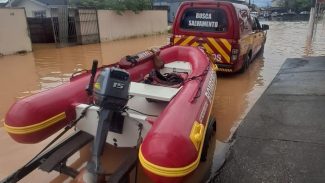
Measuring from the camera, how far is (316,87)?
259 inches

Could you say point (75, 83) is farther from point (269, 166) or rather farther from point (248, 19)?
point (248, 19)

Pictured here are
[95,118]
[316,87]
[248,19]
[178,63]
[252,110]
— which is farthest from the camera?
[248,19]

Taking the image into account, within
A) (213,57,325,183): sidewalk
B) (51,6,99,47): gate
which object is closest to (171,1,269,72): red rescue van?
(213,57,325,183): sidewalk

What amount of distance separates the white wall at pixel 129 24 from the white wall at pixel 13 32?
4974mm

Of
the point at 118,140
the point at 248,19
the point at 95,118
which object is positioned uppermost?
the point at 248,19

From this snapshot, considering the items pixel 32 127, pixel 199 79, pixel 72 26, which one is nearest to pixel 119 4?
pixel 72 26

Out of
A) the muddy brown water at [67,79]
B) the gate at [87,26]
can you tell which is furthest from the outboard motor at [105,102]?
the gate at [87,26]

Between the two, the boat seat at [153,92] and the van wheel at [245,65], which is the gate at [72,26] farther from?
the boat seat at [153,92]

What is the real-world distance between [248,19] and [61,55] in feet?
24.8

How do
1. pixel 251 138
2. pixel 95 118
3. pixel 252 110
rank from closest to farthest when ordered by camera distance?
pixel 95 118 < pixel 251 138 < pixel 252 110

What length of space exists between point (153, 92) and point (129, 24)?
57.1 feet

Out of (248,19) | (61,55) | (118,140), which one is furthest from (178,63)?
(61,55)

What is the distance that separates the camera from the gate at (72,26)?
15.9 m

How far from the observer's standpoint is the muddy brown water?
390cm
